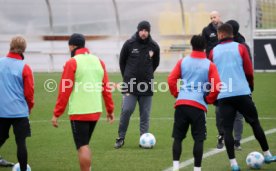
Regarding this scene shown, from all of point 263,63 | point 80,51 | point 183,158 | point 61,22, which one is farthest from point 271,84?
point 80,51

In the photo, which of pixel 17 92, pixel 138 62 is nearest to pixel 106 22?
pixel 138 62

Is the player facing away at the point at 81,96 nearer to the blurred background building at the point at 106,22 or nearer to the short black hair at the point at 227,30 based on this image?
the short black hair at the point at 227,30

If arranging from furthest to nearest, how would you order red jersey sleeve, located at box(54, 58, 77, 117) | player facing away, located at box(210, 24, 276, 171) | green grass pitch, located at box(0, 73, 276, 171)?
green grass pitch, located at box(0, 73, 276, 171), player facing away, located at box(210, 24, 276, 171), red jersey sleeve, located at box(54, 58, 77, 117)

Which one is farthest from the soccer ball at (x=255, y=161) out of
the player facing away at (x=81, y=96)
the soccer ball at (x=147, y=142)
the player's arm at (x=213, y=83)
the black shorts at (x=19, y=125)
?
the black shorts at (x=19, y=125)

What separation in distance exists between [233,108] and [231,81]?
0.40m

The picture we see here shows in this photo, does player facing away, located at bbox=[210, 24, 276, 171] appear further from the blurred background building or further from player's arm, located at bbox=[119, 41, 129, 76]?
the blurred background building

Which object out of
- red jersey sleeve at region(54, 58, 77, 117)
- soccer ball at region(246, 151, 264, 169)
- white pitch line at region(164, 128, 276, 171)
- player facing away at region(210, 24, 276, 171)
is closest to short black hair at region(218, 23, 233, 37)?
player facing away at region(210, 24, 276, 171)

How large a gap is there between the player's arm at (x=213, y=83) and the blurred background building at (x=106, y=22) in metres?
19.4

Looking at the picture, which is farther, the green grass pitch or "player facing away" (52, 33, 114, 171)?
the green grass pitch

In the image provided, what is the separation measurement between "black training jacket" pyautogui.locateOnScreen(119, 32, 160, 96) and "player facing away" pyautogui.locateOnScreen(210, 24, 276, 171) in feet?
8.26

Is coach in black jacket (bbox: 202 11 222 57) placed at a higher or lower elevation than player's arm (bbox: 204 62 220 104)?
higher

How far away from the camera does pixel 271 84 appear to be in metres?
23.5

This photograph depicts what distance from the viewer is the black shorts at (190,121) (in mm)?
9664

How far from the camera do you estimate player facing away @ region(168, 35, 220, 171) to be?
9.66 m
